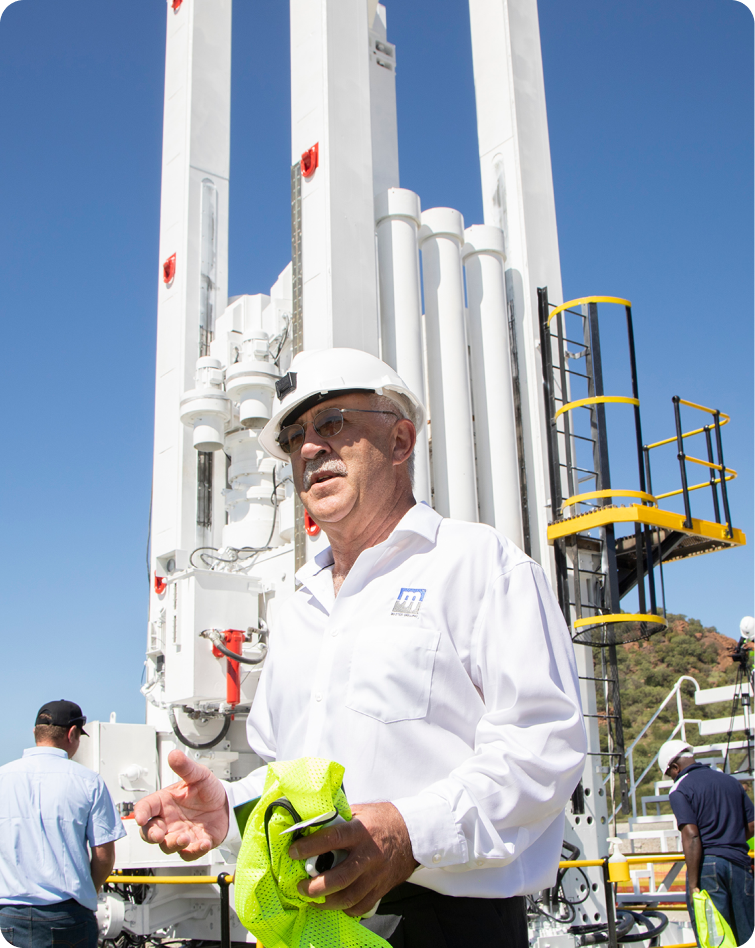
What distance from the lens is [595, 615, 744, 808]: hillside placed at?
34125mm

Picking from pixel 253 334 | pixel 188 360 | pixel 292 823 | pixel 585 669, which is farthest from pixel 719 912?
pixel 188 360

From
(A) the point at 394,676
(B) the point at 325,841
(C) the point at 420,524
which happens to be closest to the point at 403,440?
(C) the point at 420,524

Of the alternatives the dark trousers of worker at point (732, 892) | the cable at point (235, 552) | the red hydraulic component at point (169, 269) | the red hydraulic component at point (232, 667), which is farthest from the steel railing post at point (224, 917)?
the red hydraulic component at point (169, 269)

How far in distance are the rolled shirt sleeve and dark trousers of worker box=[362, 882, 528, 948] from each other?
20 cm

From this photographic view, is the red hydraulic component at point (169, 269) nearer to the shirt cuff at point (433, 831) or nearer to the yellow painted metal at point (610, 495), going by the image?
the yellow painted metal at point (610, 495)

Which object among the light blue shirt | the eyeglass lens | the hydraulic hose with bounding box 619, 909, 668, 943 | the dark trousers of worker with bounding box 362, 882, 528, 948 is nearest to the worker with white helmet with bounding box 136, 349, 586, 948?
the dark trousers of worker with bounding box 362, 882, 528, 948

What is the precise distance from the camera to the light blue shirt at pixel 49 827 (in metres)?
3.56

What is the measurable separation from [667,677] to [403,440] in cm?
3958

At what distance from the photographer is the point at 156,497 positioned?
321 inches

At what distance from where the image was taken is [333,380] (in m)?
2.35

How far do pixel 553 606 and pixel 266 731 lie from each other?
86 centimetres

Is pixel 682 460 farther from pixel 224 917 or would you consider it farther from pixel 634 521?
pixel 224 917

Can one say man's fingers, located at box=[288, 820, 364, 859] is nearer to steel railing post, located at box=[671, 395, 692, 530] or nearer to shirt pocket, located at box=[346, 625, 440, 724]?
shirt pocket, located at box=[346, 625, 440, 724]

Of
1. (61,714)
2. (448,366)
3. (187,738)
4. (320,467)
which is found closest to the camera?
(320,467)
